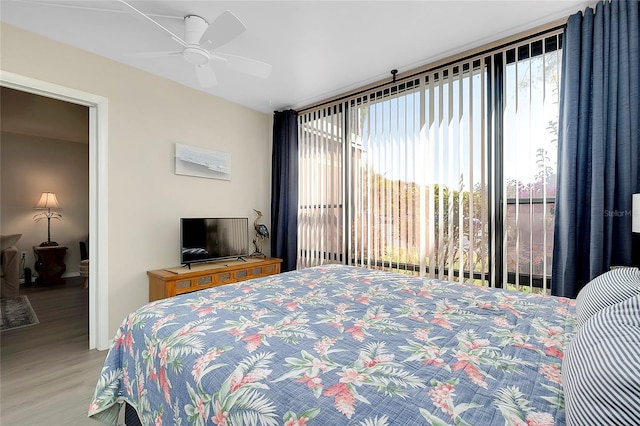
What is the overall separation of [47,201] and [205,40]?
544 centimetres

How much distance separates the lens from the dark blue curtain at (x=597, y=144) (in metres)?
1.97

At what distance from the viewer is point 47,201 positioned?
5.40m

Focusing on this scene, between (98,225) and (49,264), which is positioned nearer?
(98,225)

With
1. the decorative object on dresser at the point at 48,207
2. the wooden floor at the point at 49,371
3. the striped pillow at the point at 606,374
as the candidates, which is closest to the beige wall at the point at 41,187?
the decorative object on dresser at the point at 48,207

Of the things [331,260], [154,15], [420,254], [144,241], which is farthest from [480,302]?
[144,241]

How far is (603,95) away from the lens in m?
2.04

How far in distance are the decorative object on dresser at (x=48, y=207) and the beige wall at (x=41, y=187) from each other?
60mm

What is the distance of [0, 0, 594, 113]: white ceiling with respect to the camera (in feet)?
6.95

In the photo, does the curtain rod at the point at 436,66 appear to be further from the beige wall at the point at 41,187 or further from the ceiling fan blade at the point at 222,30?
the beige wall at the point at 41,187

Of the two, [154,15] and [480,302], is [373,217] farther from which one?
[154,15]

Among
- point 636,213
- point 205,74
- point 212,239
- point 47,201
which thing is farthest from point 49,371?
point 47,201

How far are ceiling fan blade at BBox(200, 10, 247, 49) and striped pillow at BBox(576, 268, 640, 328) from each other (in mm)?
2201

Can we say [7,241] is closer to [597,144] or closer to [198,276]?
[198,276]

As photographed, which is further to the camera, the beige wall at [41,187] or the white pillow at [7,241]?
the beige wall at [41,187]
